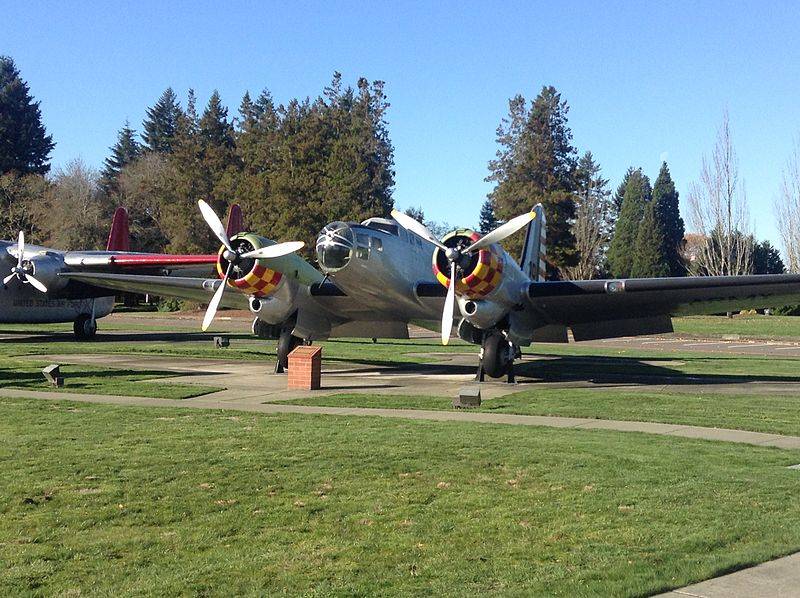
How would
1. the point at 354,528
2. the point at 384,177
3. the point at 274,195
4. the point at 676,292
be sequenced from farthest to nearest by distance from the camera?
the point at 384,177 → the point at 274,195 → the point at 676,292 → the point at 354,528

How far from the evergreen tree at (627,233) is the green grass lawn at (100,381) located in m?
79.3

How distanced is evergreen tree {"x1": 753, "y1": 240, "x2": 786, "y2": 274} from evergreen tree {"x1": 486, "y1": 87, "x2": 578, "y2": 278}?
22126mm

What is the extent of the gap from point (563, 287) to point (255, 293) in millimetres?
8648

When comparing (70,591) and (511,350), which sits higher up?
(511,350)

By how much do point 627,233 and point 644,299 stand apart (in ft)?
261

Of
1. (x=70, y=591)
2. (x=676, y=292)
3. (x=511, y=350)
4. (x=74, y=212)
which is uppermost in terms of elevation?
(x=74, y=212)

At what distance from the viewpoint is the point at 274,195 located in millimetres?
78188

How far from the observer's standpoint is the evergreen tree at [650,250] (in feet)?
301

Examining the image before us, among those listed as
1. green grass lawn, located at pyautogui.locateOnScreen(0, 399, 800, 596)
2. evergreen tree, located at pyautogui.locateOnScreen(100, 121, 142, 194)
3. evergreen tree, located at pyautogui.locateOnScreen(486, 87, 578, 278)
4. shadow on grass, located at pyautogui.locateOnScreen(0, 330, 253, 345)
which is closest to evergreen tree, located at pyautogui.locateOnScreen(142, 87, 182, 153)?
evergreen tree, located at pyautogui.locateOnScreen(100, 121, 142, 194)

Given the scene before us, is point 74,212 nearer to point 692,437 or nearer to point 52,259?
point 52,259

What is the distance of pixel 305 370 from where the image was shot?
21.1m

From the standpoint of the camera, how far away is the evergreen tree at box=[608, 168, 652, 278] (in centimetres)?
9750

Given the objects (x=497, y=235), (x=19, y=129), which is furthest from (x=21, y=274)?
(x=19, y=129)

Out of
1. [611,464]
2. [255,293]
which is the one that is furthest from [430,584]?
[255,293]
